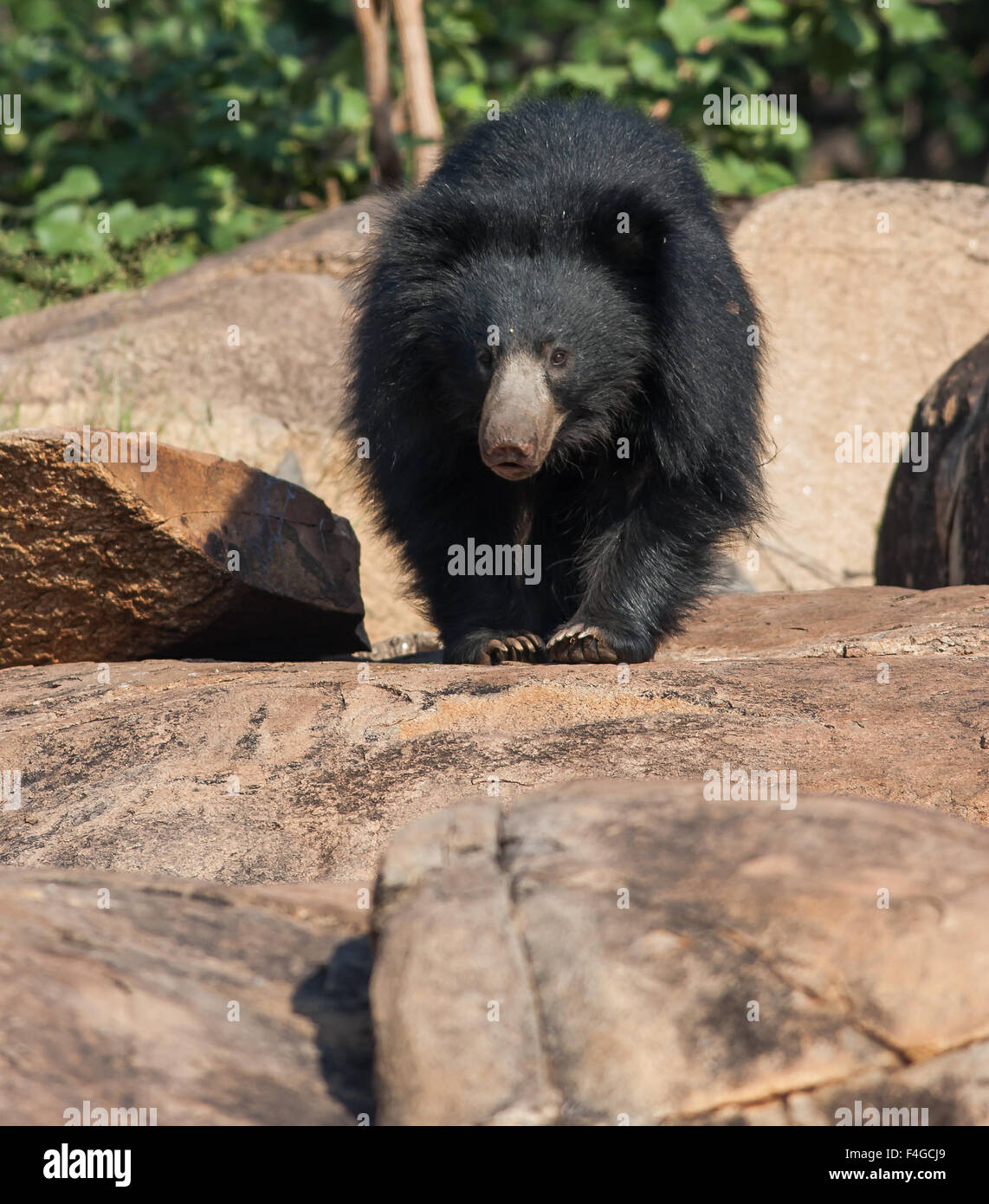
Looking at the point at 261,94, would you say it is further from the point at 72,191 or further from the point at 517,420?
the point at 517,420

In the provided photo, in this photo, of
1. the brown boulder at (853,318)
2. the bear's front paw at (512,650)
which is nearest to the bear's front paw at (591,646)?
the bear's front paw at (512,650)

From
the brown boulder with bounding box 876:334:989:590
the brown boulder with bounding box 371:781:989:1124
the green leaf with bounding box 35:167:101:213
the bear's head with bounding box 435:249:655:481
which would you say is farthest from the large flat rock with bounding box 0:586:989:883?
the green leaf with bounding box 35:167:101:213

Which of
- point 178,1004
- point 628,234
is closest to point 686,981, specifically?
point 178,1004

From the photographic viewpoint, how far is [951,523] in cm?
536

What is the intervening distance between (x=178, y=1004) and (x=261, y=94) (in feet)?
29.8

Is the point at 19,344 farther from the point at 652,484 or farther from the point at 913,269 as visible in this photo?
the point at 913,269

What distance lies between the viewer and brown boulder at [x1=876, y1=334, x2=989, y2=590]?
510 centimetres

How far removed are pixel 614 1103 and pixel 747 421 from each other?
3018 mm

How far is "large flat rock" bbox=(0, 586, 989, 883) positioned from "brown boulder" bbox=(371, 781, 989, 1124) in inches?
44.0

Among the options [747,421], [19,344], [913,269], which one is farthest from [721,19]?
[747,421]

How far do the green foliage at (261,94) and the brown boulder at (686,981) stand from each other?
24.9ft

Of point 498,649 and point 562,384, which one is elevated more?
point 562,384

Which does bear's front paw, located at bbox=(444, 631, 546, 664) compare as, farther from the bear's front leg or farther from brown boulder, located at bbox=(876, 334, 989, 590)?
brown boulder, located at bbox=(876, 334, 989, 590)

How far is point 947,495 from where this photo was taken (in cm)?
539
